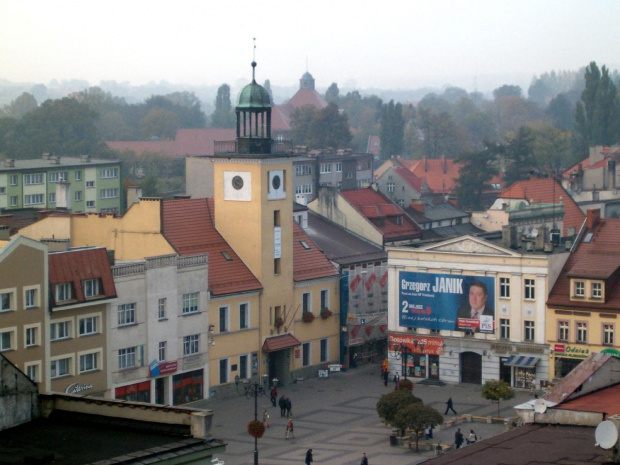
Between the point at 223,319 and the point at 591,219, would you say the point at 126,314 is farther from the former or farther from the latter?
the point at 591,219

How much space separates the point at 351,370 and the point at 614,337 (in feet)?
51.1

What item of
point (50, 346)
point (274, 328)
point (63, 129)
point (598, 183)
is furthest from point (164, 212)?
point (63, 129)

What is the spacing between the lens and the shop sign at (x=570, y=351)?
69375 millimetres

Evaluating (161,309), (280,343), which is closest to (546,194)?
(280,343)

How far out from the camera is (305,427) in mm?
63594

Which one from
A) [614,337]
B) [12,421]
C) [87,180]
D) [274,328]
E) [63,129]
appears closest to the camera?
[12,421]

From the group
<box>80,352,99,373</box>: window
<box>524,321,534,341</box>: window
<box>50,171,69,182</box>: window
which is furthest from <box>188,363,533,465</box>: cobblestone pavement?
<box>50,171,69,182</box>: window

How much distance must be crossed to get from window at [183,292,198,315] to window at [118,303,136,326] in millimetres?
3778

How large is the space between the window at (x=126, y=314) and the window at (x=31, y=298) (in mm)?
5607

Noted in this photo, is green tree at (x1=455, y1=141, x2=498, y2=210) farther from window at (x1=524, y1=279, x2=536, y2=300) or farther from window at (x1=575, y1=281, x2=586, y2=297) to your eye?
window at (x1=575, y1=281, x2=586, y2=297)

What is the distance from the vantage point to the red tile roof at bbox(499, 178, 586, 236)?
96.6 metres

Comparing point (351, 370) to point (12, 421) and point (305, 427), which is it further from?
point (12, 421)

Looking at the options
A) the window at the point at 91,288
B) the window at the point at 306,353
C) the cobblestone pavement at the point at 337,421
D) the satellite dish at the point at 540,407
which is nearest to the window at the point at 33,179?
the window at the point at 306,353

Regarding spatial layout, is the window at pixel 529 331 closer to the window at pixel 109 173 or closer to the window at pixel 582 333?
the window at pixel 582 333
